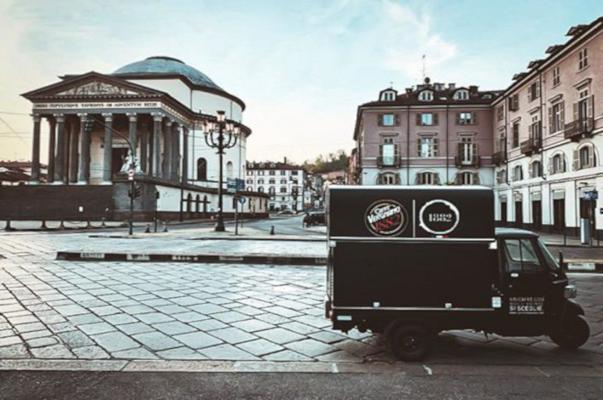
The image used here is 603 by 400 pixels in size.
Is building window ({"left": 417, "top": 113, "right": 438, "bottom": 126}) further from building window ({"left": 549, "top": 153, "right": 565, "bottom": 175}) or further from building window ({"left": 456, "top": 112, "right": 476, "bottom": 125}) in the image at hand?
building window ({"left": 549, "top": 153, "right": 565, "bottom": 175})

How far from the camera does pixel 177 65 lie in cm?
6831

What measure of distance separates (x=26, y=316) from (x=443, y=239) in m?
5.96

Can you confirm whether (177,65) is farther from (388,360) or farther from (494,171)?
(388,360)

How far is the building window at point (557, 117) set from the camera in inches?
1144

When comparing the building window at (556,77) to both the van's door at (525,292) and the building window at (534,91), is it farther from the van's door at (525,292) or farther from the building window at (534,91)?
the van's door at (525,292)

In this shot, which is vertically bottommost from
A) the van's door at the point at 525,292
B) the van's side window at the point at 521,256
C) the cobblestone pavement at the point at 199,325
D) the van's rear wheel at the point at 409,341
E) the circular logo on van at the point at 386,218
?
the cobblestone pavement at the point at 199,325

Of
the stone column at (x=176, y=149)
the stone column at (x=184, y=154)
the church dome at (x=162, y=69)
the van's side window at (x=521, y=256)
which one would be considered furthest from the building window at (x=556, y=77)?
the church dome at (x=162, y=69)

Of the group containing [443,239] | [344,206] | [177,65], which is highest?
[177,65]

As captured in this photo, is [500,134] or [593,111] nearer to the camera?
[593,111]

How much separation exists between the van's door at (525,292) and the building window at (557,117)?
95.7ft

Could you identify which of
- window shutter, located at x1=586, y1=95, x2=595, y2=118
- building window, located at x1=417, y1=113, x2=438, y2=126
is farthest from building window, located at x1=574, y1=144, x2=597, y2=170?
building window, located at x1=417, y1=113, x2=438, y2=126

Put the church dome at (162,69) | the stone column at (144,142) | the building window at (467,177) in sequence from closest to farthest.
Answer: the building window at (467,177)
the stone column at (144,142)
the church dome at (162,69)

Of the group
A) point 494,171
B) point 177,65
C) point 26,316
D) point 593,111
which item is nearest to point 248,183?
point 177,65

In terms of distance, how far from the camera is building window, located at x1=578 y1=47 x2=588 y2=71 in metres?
26.2
